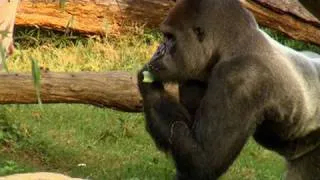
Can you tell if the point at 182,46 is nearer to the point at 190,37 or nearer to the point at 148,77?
the point at 190,37

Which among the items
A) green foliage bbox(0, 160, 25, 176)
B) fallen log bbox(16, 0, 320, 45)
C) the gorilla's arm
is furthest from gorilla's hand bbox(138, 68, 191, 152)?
fallen log bbox(16, 0, 320, 45)

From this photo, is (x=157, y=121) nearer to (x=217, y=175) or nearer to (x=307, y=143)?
(x=217, y=175)

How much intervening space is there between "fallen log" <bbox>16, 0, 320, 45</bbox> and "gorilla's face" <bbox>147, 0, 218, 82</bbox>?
3226mm

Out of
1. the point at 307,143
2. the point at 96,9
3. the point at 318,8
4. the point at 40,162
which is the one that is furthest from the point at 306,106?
the point at 96,9

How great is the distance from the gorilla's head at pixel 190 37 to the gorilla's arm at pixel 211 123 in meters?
0.12

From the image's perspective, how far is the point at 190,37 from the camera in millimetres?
3539

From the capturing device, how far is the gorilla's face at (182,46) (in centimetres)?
353

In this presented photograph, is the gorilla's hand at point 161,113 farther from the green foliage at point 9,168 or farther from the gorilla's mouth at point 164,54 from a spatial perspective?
the green foliage at point 9,168

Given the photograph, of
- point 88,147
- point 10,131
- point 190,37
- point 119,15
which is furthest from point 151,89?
point 119,15

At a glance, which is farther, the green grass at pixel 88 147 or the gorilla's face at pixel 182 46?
the green grass at pixel 88 147

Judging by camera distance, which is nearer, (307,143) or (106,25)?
(307,143)

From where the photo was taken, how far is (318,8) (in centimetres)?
218

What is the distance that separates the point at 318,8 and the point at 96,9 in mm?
5304

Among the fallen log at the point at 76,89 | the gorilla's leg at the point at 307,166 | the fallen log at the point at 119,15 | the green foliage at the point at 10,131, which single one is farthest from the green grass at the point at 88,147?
the gorilla's leg at the point at 307,166
